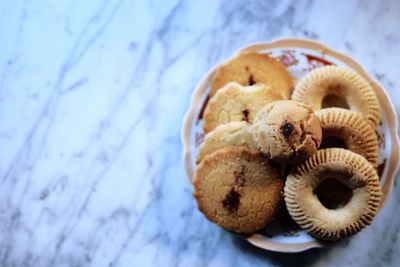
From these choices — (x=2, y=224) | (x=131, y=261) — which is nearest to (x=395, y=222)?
(x=131, y=261)

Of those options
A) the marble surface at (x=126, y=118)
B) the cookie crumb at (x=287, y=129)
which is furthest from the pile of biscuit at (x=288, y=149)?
the marble surface at (x=126, y=118)

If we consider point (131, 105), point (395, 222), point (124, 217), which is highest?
point (131, 105)

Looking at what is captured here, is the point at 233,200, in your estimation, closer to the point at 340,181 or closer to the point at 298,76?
the point at 340,181

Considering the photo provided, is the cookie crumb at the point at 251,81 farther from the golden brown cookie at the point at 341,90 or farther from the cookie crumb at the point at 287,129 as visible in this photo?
the cookie crumb at the point at 287,129

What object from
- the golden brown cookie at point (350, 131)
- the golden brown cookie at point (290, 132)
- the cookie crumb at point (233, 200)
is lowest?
the cookie crumb at point (233, 200)

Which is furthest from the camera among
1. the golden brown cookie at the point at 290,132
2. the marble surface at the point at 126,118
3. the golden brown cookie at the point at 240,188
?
the marble surface at the point at 126,118

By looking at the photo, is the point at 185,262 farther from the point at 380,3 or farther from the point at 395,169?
the point at 380,3

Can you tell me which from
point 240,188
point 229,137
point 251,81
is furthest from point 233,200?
point 251,81

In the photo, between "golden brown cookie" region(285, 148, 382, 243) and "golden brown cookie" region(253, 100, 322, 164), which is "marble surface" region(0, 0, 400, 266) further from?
"golden brown cookie" region(253, 100, 322, 164)
